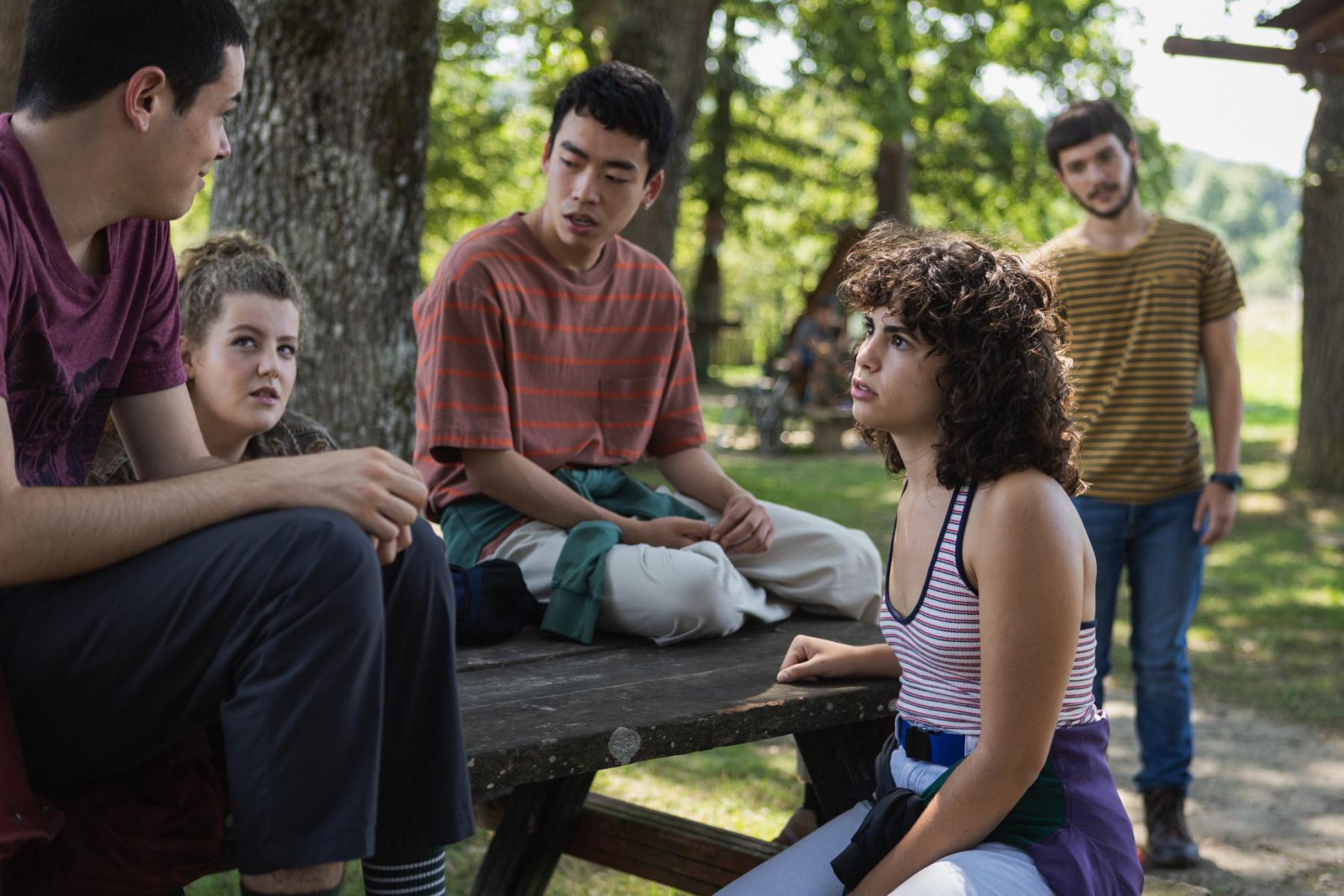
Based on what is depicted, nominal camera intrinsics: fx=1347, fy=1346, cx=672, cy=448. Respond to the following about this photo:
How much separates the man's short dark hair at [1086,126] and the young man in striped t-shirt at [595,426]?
4.59 ft

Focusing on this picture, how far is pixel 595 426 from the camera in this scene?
3.40 meters

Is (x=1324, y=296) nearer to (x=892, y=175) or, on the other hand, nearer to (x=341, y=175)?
(x=341, y=175)

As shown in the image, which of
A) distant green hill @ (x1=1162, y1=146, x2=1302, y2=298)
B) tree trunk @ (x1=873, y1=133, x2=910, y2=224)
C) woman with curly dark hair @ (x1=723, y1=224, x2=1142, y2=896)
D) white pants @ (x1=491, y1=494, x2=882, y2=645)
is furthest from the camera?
distant green hill @ (x1=1162, y1=146, x2=1302, y2=298)

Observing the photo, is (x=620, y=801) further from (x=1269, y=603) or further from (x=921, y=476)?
(x=1269, y=603)

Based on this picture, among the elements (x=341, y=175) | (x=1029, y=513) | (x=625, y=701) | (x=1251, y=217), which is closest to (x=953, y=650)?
(x=1029, y=513)

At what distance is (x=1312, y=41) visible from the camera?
6.70 meters

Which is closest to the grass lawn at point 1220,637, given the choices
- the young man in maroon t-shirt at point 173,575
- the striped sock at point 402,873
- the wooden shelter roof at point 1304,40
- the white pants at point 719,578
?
the white pants at point 719,578

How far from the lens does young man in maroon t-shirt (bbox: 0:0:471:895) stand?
1573 mm

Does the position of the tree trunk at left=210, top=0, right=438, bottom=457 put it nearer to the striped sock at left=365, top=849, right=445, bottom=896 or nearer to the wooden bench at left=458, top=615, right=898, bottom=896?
the wooden bench at left=458, top=615, right=898, bottom=896

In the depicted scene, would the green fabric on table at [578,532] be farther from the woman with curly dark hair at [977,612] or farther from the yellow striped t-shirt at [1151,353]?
the yellow striped t-shirt at [1151,353]

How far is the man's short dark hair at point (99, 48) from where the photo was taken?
180 centimetres

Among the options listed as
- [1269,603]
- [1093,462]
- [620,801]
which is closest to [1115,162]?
[1093,462]

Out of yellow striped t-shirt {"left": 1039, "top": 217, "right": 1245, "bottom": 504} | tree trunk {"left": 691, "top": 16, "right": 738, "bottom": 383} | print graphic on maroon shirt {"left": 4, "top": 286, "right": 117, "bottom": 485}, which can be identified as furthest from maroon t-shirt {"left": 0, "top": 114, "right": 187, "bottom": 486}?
tree trunk {"left": 691, "top": 16, "right": 738, "bottom": 383}

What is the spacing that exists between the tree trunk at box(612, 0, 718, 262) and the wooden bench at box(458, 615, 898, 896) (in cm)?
485
